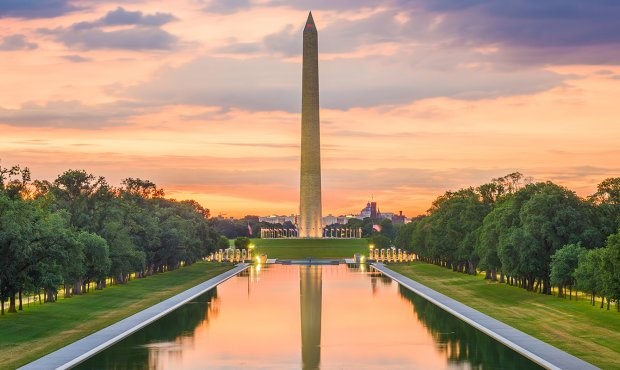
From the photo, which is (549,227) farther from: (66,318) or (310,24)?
(310,24)

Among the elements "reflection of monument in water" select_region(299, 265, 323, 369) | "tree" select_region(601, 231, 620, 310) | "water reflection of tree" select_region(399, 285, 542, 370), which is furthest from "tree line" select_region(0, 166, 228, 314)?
"tree" select_region(601, 231, 620, 310)

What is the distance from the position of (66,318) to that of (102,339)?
917cm

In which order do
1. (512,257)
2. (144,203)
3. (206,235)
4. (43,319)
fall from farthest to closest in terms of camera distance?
(206,235) → (144,203) → (512,257) → (43,319)

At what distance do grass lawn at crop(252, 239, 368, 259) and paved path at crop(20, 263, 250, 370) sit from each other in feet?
248

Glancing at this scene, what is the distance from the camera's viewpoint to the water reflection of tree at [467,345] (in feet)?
99.5

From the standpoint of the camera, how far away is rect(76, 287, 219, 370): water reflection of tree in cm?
3020

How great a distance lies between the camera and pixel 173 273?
311ft

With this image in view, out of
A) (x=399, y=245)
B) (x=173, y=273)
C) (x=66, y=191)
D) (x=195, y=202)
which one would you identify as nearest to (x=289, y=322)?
(x=66, y=191)

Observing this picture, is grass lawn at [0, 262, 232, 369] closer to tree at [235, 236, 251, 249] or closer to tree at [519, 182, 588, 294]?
tree at [519, 182, 588, 294]

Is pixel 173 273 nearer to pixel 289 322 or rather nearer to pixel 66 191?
pixel 66 191

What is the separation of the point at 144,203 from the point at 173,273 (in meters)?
14.6

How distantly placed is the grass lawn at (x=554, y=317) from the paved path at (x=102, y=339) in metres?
15.8

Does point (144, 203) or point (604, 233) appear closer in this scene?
point (604, 233)

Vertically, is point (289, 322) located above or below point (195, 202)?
below
